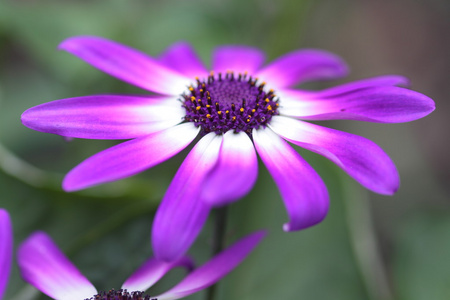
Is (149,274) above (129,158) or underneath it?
underneath

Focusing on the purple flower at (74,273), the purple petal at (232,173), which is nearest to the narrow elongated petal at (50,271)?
the purple flower at (74,273)

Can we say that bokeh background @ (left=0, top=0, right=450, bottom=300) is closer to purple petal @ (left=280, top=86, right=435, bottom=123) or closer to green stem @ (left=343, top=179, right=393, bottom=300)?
green stem @ (left=343, top=179, right=393, bottom=300)

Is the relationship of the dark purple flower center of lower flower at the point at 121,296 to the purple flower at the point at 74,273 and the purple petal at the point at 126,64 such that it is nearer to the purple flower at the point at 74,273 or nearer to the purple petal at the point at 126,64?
the purple flower at the point at 74,273

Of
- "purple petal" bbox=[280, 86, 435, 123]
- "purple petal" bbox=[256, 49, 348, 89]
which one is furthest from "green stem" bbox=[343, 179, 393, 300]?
"purple petal" bbox=[280, 86, 435, 123]

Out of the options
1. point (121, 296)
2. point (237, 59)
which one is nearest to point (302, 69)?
point (237, 59)

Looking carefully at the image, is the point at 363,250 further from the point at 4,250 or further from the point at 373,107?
the point at 4,250

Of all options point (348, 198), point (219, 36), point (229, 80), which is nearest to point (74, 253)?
point (229, 80)

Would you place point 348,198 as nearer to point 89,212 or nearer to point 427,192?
point 89,212
